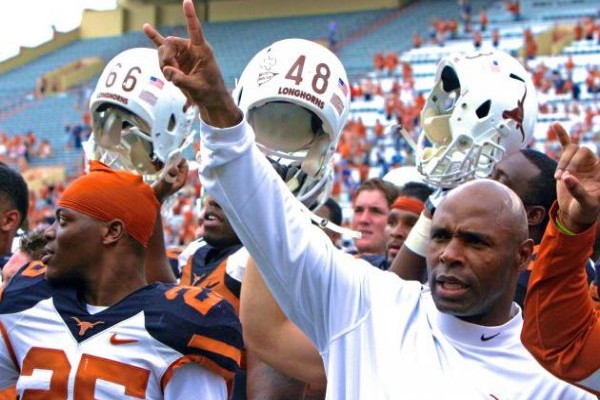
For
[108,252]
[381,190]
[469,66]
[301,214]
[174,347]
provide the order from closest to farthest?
[301,214], [174,347], [108,252], [469,66], [381,190]

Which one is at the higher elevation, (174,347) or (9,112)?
(174,347)

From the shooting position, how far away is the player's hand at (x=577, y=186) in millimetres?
2637

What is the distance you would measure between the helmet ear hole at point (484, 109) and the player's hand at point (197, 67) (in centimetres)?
172

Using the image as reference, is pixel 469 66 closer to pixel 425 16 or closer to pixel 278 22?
pixel 425 16

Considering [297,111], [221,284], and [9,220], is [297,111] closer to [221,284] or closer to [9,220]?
[221,284]

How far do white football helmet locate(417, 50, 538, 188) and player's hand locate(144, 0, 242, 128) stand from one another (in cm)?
157

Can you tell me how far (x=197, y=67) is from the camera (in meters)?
2.62

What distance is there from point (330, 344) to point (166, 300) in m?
0.69

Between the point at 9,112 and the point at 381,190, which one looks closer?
the point at 381,190

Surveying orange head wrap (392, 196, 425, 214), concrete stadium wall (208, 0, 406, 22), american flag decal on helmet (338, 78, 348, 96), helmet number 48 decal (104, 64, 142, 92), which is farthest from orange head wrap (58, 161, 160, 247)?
concrete stadium wall (208, 0, 406, 22)

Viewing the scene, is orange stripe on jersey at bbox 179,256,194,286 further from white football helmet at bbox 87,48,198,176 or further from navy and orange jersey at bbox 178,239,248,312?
white football helmet at bbox 87,48,198,176

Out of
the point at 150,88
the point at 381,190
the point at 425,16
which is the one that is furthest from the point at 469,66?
the point at 425,16

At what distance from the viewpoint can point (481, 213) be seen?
3021mm

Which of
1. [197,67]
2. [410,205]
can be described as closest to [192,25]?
[197,67]
